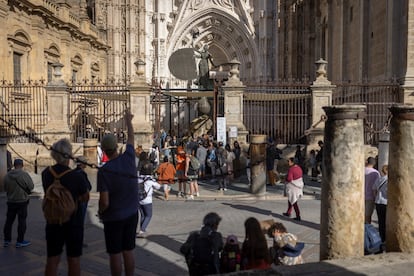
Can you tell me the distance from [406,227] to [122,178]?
3.38 meters

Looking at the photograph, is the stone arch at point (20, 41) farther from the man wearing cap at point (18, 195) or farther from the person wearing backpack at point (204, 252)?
the person wearing backpack at point (204, 252)

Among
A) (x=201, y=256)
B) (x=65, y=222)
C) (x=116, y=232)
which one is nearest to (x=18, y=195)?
(x=65, y=222)

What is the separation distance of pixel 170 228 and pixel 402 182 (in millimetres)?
4598

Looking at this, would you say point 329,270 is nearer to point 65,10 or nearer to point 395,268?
point 395,268

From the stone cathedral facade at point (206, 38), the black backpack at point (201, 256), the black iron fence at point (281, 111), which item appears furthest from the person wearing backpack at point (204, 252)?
the stone cathedral facade at point (206, 38)

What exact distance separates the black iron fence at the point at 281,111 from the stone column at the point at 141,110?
13.5 ft

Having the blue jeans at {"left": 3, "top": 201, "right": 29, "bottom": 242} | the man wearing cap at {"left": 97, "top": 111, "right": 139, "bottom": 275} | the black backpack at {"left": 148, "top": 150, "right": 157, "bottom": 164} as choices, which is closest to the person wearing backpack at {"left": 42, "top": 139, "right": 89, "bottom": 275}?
the man wearing cap at {"left": 97, "top": 111, "right": 139, "bottom": 275}

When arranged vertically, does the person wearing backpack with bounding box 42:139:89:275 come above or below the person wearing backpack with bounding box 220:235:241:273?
above

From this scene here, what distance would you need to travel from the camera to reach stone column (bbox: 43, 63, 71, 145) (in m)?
17.0

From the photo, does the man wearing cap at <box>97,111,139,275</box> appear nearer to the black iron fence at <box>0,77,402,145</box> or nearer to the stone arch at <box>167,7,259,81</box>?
the black iron fence at <box>0,77,402,145</box>

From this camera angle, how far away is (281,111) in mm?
19203

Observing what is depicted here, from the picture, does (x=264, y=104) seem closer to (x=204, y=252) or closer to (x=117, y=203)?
(x=204, y=252)

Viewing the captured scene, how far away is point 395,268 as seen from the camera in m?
4.52

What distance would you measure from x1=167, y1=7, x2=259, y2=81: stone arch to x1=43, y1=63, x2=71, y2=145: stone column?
19.7 meters
